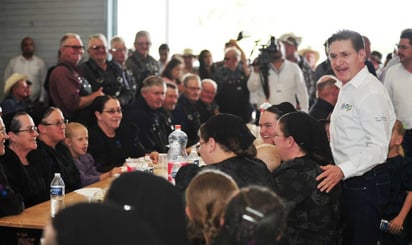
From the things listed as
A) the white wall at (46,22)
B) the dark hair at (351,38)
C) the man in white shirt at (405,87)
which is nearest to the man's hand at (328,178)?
the dark hair at (351,38)

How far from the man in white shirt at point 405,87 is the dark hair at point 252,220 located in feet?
13.0

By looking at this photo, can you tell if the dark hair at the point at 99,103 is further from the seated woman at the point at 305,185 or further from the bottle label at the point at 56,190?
the seated woman at the point at 305,185

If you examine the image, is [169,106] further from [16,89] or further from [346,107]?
[346,107]

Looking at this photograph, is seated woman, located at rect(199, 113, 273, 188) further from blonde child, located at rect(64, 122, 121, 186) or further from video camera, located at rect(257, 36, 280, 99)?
video camera, located at rect(257, 36, 280, 99)

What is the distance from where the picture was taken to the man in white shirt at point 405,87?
5.70 metres

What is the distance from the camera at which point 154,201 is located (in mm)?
1723

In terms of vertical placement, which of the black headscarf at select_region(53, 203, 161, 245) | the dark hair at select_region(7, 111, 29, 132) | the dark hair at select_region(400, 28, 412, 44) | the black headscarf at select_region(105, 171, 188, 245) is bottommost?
the dark hair at select_region(7, 111, 29, 132)

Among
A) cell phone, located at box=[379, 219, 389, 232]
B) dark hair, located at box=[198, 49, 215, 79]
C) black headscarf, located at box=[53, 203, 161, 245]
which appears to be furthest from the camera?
dark hair, located at box=[198, 49, 215, 79]

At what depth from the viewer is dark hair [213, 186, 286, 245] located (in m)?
1.92

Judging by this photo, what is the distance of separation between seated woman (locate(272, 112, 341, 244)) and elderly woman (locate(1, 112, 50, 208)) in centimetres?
166

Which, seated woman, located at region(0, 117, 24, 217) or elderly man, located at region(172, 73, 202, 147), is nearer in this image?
seated woman, located at region(0, 117, 24, 217)

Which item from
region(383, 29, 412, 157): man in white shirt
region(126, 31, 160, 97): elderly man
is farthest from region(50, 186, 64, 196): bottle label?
region(126, 31, 160, 97): elderly man

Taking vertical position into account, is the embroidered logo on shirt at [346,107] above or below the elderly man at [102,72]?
above

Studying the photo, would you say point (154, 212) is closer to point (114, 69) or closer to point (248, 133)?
point (248, 133)
